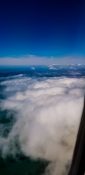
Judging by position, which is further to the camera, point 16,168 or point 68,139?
point 68,139

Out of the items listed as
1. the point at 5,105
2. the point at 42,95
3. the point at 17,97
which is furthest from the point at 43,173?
the point at 17,97

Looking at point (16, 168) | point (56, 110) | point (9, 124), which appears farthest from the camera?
point (56, 110)

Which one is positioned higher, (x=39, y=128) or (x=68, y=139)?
(x=68, y=139)

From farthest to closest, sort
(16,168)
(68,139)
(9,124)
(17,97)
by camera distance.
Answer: (17,97) < (9,124) < (68,139) < (16,168)

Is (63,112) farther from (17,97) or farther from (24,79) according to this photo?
(17,97)

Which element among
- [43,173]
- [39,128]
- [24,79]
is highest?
[24,79]

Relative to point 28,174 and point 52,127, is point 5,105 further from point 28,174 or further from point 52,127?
point 28,174
